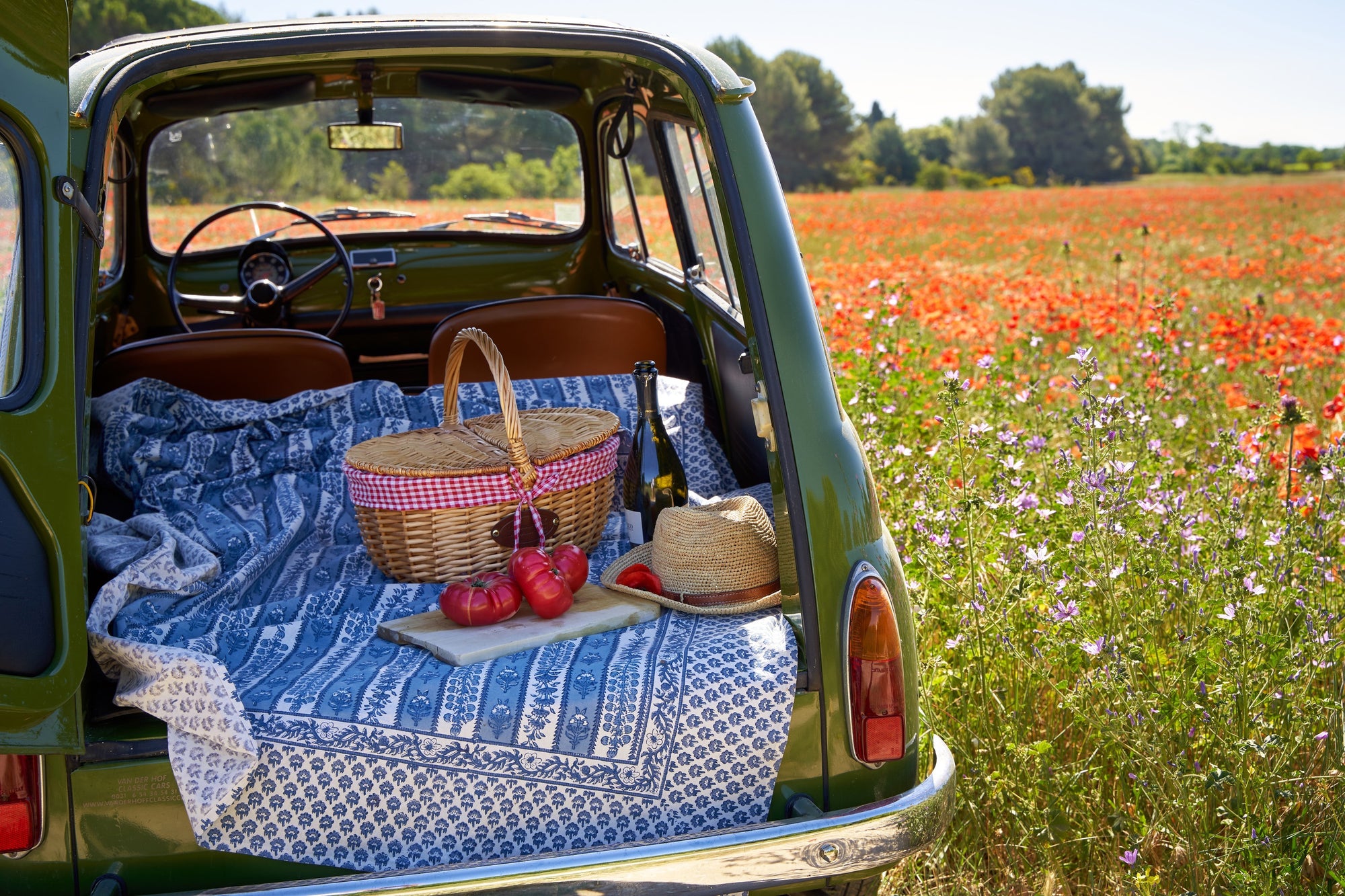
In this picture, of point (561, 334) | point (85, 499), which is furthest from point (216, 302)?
point (85, 499)

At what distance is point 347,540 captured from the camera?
2.73 meters

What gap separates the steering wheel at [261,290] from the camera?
4.33 m

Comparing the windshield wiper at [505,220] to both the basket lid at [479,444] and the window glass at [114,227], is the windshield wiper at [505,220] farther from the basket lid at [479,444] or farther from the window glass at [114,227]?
the basket lid at [479,444]

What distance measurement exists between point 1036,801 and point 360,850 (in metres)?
1.58

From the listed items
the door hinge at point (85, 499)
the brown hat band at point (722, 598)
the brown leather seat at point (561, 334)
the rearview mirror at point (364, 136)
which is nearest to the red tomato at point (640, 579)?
the brown hat band at point (722, 598)

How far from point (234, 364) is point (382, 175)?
155 centimetres

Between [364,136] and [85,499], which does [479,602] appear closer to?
[85,499]

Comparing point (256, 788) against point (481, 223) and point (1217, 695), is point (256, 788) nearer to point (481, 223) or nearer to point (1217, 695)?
point (1217, 695)

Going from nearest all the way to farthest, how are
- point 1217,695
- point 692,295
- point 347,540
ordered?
point 1217,695 < point 347,540 < point 692,295

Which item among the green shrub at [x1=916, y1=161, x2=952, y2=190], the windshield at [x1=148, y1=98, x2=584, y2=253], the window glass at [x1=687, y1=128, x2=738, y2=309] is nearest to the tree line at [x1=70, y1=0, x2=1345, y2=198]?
the green shrub at [x1=916, y1=161, x2=952, y2=190]

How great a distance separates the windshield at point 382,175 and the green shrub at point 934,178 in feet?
127

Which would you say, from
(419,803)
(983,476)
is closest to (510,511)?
(419,803)

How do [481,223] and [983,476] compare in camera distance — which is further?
[481,223]

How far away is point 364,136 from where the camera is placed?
414cm
